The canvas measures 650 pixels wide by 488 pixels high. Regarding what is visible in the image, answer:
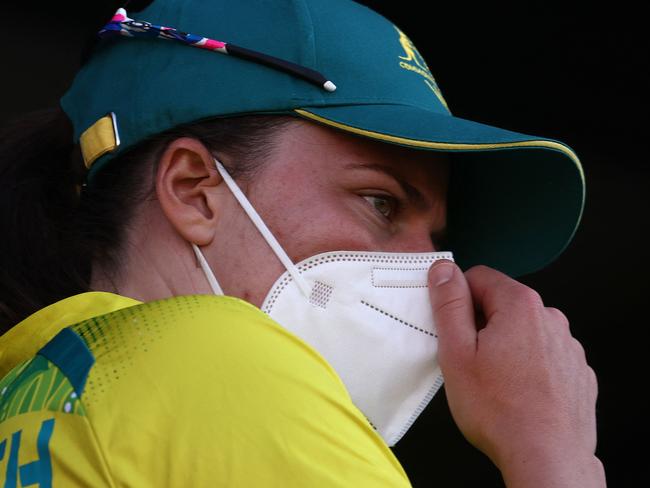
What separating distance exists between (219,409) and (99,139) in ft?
2.77

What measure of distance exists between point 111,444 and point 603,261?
3215mm

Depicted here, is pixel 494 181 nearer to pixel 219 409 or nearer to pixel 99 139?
pixel 99 139

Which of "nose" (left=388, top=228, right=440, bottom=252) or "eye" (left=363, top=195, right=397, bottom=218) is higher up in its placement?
"eye" (left=363, top=195, right=397, bottom=218)

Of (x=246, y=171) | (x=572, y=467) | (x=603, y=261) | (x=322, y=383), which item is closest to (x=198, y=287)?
(x=246, y=171)

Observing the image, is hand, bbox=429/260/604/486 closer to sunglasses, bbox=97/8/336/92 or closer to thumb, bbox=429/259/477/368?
thumb, bbox=429/259/477/368

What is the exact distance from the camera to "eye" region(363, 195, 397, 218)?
5.86ft

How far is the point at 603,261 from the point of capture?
400 centimetres

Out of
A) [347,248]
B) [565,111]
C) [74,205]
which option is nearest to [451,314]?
[347,248]

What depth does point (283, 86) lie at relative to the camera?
172 cm

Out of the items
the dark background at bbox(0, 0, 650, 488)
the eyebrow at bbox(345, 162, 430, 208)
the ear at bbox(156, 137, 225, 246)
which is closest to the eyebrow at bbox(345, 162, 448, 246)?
the eyebrow at bbox(345, 162, 430, 208)

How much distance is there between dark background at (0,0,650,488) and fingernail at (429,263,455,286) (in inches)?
73.9

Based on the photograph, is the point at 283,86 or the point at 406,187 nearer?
the point at 283,86

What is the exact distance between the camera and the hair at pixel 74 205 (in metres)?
1.74

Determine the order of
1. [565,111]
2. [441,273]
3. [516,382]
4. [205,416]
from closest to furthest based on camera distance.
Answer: [205,416] < [516,382] < [441,273] < [565,111]
